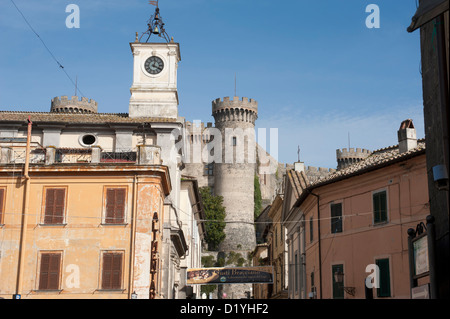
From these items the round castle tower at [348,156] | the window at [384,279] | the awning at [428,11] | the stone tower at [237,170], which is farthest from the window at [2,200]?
the round castle tower at [348,156]

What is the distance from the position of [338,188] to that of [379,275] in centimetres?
521

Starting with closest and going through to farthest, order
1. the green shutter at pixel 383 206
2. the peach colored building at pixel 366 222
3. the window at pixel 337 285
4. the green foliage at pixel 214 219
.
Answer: the peach colored building at pixel 366 222 < the green shutter at pixel 383 206 < the window at pixel 337 285 < the green foliage at pixel 214 219

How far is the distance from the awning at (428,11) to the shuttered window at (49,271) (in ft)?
69.4

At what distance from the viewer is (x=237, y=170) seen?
313ft

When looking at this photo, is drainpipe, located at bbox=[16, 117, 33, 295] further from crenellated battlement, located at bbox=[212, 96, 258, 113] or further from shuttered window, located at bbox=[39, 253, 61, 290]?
crenellated battlement, located at bbox=[212, 96, 258, 113]

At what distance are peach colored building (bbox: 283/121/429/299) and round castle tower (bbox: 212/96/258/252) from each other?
60477 millimetres

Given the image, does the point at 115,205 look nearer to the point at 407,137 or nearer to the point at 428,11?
the point at 407,137

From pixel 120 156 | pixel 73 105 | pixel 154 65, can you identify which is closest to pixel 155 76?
pixel 154 65

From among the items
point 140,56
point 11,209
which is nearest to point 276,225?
point 140,56

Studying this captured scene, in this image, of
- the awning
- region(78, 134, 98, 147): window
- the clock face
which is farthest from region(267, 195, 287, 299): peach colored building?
the awning

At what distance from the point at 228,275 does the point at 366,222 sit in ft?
46.0

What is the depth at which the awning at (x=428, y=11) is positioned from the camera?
30.9 feet

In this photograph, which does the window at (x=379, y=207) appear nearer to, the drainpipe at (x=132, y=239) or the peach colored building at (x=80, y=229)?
the peach colored building at (x=80, y=229)
